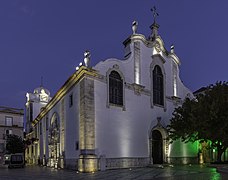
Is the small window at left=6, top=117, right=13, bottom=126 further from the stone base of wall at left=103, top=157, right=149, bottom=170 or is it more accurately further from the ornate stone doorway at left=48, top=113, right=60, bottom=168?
the stone base of wall at left=103, top=157, right=149, bottom=170

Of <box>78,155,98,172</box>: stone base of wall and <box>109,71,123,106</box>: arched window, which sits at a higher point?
<box>109,71,123,106</box>: arched window

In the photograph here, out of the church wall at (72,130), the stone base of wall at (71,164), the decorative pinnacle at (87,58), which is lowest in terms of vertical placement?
the stone base of wall at (71,164)

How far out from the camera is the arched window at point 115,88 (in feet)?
80.8

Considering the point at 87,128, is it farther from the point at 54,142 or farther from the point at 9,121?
the point at 9,121

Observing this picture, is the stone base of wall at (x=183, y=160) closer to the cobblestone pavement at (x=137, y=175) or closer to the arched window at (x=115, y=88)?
the cobblestone pavement at (x=137, y=175)

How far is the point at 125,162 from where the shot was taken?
24344 millimetres

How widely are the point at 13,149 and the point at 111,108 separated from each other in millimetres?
29007

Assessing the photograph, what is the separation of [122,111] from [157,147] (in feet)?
20.9

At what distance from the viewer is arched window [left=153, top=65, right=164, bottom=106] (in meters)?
29.2

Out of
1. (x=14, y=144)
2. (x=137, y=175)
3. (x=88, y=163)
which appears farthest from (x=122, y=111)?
(x=14, y=144)

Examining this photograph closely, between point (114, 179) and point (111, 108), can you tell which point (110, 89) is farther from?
point (114, 179)

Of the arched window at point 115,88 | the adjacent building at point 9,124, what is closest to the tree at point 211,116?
the arched window at point 115,88

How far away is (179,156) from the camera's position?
98.6 feet

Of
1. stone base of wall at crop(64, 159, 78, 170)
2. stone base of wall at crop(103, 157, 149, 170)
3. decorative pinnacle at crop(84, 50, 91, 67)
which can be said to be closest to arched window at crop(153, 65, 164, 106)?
stone base of wall at crop(103, 157, 149, 170)
